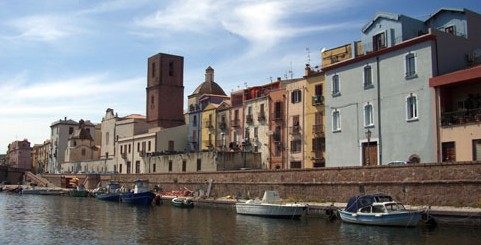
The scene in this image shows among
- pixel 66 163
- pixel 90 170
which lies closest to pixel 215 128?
pixel 90 170

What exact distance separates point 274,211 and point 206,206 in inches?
541

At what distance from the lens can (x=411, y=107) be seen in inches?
1626

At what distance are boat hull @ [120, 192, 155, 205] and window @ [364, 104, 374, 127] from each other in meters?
26.1

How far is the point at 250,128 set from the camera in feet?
213

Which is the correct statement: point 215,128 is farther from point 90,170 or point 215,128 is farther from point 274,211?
point 90,170

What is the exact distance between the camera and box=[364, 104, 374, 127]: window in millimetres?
44781

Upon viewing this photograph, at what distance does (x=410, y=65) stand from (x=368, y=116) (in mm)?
5867

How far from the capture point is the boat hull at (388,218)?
32062mm

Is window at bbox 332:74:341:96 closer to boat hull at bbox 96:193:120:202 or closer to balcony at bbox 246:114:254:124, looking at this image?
balcony at bbox 246:114:254:124

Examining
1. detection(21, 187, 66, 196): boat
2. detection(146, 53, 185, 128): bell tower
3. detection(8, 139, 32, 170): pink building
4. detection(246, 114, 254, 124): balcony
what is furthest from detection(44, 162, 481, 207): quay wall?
detection(8, 139, 32, 170): pink building

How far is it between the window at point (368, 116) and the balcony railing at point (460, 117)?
718 centimetres

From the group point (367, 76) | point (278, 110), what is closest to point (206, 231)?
point (367, 76)

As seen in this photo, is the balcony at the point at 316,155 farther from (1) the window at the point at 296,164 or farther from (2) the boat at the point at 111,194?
(2) the boat at the point at 111,194

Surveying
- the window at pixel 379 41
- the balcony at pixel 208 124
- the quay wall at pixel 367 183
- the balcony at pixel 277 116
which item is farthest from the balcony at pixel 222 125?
the window at pixel 379 41
